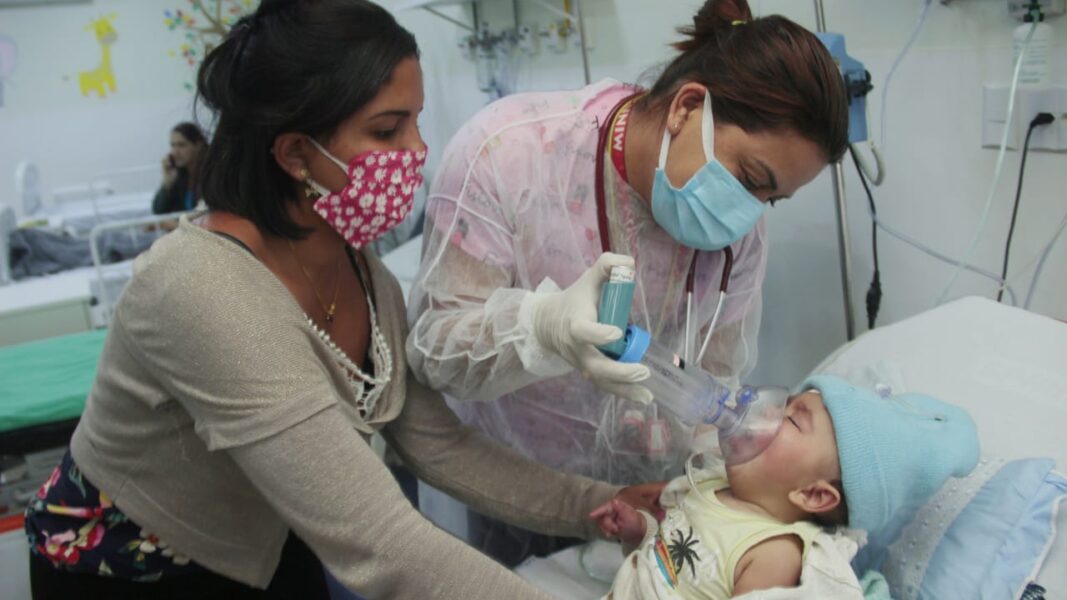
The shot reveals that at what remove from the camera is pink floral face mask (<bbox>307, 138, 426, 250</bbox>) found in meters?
1.16

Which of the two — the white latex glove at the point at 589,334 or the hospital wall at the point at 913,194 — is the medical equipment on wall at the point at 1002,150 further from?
the white latex glove at the point at 589,334

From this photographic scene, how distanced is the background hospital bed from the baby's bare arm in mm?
293

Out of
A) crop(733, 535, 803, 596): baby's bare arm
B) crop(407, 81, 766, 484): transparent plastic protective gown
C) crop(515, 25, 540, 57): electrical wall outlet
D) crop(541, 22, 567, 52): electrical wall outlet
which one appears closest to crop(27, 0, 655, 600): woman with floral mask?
crop(407, 81, 766, 484): transparent plastic protective gown

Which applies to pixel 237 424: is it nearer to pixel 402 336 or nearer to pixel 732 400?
pixel 402 336

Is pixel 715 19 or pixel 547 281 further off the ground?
pixel 715 19

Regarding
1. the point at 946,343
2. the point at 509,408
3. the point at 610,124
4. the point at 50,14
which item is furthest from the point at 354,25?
the point at 50,14

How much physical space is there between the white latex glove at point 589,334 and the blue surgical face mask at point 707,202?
0.19m

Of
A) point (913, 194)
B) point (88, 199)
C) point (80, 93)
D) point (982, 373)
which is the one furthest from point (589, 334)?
point (80, 93)

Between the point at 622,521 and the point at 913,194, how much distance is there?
93 centimetres

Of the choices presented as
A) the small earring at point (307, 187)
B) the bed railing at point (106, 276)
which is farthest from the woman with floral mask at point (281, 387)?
the bed railing at point (106, 276)

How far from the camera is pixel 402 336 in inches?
54.0

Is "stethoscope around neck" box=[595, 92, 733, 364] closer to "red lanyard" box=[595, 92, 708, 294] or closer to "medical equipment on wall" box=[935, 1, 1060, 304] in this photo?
"red lanyard" box=[595, 92, 708, 294]

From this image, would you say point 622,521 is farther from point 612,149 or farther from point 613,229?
point 612,149

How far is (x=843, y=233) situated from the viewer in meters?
1.72
